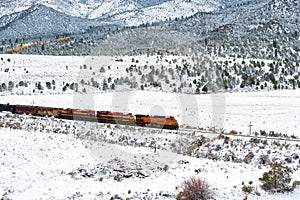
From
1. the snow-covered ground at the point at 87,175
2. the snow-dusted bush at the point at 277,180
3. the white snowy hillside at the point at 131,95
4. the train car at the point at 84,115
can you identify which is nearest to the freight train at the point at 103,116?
the train car at the point at 84,115

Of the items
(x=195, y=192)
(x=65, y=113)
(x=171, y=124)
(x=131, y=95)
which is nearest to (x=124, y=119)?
(x=171, y=124)

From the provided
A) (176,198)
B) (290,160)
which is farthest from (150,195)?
(290,160)

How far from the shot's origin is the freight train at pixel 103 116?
3130cm

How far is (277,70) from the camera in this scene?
54.3m

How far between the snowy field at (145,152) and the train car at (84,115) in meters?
1.29

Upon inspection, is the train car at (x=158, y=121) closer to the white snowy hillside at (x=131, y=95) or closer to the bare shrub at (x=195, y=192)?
the white snowy hillside at (x=131, y=95)

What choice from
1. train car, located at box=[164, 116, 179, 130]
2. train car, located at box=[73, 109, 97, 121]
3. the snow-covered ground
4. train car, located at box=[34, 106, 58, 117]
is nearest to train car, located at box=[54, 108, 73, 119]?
train car, located at box=[34, 106, 58, 117]

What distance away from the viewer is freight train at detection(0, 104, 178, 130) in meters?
31.3

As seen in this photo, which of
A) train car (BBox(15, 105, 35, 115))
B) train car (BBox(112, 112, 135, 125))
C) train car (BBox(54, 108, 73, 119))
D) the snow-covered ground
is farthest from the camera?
train car (BBox(15, 105, 35, 115))

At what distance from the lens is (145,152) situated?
25.5 metres

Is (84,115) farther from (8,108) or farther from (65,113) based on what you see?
(8,108)

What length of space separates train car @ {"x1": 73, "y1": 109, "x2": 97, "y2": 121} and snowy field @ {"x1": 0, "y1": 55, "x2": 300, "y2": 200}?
129cm

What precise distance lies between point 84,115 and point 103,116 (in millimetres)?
1975

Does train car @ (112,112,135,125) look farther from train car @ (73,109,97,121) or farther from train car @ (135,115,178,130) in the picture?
train car @ (73,109,97,121)
